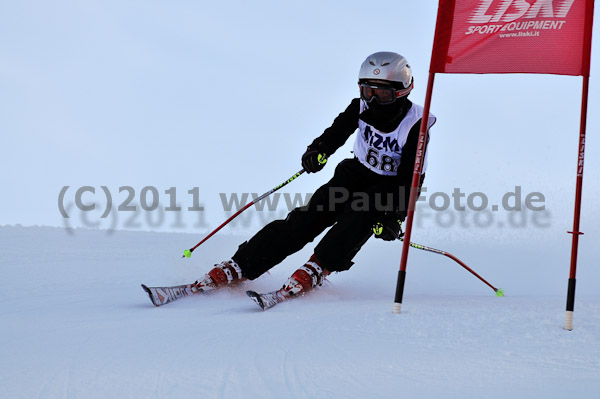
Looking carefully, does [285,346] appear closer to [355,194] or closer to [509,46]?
[355,194]

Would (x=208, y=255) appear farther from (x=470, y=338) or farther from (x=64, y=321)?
(x=470, y=338)

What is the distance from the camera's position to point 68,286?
4.79 metres

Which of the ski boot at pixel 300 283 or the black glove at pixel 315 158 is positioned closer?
the ski boot at pixel 300 283

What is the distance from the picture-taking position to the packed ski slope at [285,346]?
2.21 metres

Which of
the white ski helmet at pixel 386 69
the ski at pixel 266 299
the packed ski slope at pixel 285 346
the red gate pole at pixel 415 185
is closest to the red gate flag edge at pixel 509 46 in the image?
the red gate pole at pixel 415 185

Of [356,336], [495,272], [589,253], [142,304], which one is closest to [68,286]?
[142,304]

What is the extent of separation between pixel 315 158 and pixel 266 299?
53.4 inches

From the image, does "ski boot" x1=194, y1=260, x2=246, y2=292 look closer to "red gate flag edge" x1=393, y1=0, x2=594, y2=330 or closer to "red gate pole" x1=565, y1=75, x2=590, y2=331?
"red gate flag edge" x1=393, y1=0, x2=594, y2=330

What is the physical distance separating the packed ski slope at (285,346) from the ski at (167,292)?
7 cm

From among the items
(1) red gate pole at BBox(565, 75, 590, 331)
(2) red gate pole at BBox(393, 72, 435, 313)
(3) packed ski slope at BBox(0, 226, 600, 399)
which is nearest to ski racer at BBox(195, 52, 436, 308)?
(3) packed ski slope at BBox(0, 226, 600, 399)

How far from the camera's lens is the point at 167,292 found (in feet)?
13.2

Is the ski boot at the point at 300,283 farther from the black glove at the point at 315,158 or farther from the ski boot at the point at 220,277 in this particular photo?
the black glove at the point at 315,158

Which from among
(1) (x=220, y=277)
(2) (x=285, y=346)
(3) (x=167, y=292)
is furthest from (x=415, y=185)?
(3) (x=167, y=292)

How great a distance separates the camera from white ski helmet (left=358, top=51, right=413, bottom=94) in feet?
13.9
